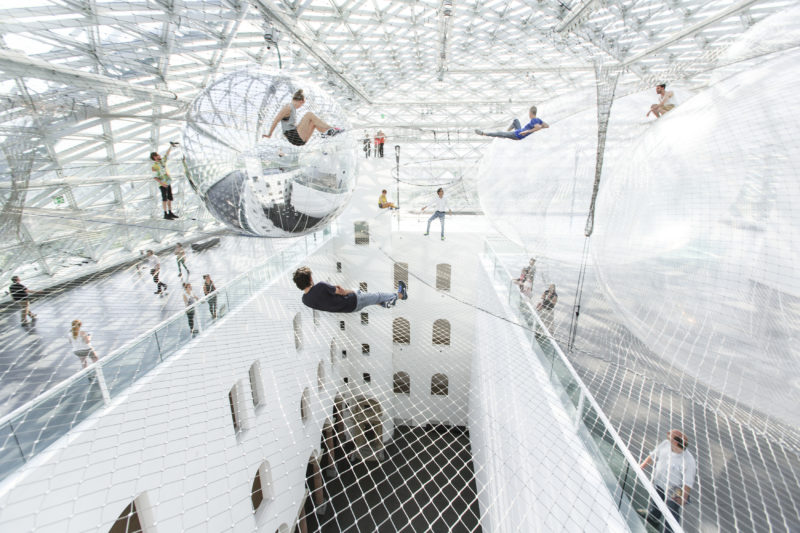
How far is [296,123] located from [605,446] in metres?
1.64

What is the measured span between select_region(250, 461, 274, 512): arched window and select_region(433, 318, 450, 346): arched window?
180 inches

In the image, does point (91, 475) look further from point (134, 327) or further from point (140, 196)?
point (140, 196)

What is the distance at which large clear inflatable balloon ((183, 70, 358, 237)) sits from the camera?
2.92ft

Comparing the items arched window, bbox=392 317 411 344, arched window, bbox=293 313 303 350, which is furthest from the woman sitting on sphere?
arched window, bbox=392 317 411 344

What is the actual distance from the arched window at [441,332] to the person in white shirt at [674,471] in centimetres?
590

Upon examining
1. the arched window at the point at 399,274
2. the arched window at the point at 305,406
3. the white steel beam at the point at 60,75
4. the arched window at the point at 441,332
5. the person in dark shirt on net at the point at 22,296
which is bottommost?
the arched window at the point at 441,332

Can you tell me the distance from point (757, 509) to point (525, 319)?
1.40m

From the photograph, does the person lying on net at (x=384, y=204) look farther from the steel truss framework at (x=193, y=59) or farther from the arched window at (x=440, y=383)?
the arched window at (x=440, y=383)

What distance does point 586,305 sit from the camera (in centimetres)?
125

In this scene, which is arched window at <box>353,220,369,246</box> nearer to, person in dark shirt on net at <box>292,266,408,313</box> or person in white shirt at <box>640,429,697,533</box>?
person in dark shirt on net at <box>292,266,408,313</box>

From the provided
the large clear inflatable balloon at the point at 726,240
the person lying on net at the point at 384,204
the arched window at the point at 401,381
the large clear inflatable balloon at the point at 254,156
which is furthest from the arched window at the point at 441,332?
the large clear inflatable balloon at the point at 726,240

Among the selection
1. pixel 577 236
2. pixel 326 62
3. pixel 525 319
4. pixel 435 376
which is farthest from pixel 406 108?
pixel 577 236

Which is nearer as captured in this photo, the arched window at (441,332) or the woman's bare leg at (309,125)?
the woman's bare leg at (309,125)

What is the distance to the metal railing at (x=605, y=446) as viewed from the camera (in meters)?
1.01
